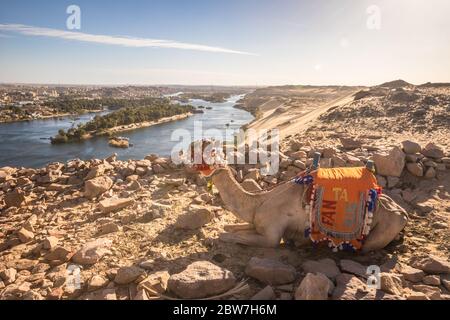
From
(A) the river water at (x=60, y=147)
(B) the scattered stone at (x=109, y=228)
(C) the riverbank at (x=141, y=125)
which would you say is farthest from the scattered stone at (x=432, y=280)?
(C) the riverbank at (x=141, y=125)

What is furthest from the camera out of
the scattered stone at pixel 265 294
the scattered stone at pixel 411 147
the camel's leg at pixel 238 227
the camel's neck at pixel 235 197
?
the scattered stone at pixel 411 147

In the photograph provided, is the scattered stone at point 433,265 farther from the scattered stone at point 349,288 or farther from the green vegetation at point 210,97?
the green vegetation at point 210,97

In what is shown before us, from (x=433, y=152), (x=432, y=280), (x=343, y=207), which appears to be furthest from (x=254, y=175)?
(x=432, y=280)

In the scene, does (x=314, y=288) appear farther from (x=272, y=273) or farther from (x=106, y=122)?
(x=106, y=122)

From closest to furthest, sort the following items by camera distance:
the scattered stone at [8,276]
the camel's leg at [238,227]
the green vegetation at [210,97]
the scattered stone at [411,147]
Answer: the scattered stone at [8,276] < the camel's leg at [238,227] < the scattered stone at [411,147] < the green vegetation at [210,97]

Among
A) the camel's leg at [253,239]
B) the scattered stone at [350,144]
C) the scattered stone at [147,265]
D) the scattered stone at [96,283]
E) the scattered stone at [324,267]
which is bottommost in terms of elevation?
the scattered stone at [96,283]

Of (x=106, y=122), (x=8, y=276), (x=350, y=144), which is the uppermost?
(x=350, y=144)
